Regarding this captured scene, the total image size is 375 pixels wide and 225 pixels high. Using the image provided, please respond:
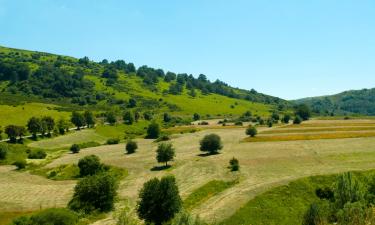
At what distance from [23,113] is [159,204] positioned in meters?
127

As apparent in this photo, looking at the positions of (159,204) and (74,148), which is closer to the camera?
(159,204)

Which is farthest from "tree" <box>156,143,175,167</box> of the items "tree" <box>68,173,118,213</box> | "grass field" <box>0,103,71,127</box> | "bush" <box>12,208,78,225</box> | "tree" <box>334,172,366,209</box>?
"grass field" <box>0,103,71,127</box>

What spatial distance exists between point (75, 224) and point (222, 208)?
20.8 metres

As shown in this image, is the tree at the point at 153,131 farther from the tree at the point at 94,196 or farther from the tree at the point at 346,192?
the tree at the point at 346,192

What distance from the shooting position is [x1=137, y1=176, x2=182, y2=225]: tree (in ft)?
169

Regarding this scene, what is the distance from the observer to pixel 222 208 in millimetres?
56312

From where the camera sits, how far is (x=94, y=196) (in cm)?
6009

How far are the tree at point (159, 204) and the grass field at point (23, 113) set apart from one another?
109 metres

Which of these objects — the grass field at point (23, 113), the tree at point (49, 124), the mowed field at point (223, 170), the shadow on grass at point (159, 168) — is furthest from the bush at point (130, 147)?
the grass field at point (23, 113)

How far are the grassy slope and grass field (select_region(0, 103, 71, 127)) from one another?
378ft

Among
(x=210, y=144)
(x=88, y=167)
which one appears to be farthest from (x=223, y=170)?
(x=88, y=167)

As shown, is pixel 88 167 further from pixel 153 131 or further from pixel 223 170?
pixel 153 131

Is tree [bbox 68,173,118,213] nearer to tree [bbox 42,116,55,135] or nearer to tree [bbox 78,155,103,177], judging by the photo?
tree [bbox 78,155,103,177]

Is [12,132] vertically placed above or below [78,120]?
below
